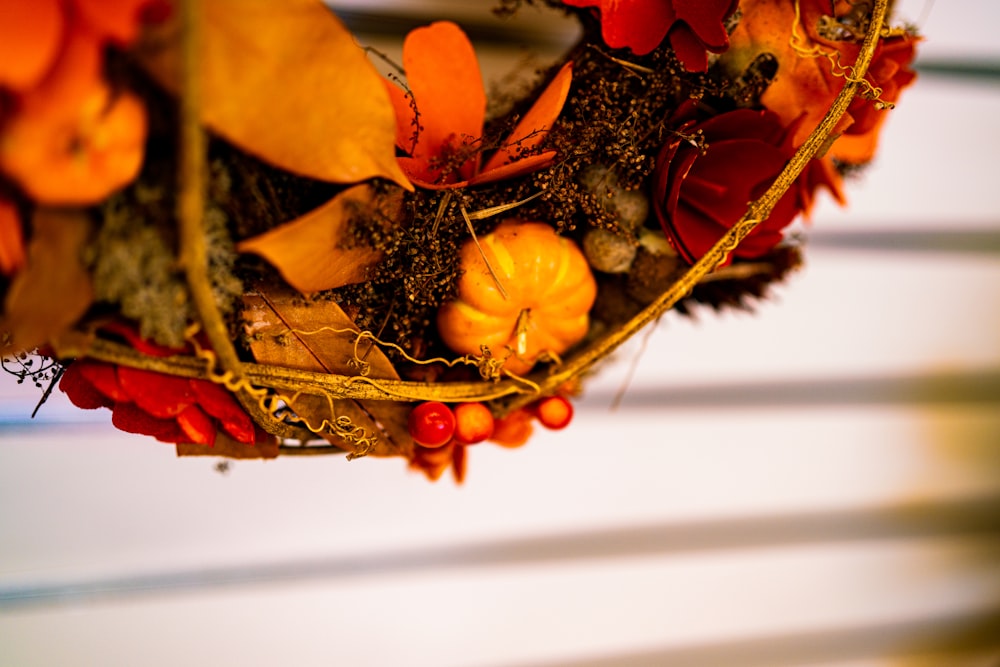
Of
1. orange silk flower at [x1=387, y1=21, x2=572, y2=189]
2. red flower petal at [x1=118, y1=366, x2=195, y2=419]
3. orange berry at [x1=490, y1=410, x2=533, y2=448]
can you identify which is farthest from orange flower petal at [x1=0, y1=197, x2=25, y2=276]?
orange berry at [x1=490, y1=410, x2=533, y2=448]

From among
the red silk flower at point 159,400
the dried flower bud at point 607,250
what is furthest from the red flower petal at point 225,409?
the dried flower bud at point 607,250

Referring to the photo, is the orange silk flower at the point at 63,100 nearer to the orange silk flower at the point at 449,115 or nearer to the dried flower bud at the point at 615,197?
the orange silk flower at the point at 449,115

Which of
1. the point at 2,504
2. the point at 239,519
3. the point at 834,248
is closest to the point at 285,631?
the point at 239,519

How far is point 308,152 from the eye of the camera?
18.0 inches

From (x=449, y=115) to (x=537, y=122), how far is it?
87mm

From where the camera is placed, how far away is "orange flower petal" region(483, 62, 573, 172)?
1.79 ft

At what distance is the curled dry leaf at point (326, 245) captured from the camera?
45cm

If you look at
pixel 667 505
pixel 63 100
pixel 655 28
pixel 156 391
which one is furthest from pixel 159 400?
pixel 667 505

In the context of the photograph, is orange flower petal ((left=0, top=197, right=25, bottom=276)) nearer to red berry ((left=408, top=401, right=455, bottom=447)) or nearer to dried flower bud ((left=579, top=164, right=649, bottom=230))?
red berry ((left=408, top=401, right=455, bottom=447))

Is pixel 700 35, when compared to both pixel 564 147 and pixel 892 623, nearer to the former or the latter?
pixel 564 147

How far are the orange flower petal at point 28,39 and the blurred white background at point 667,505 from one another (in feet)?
1.38

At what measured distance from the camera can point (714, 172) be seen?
1.97 ft

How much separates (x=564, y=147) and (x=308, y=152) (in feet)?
0.70

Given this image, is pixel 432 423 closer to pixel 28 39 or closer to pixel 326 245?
pixel 326 245
